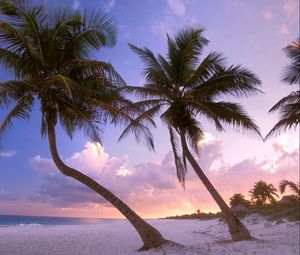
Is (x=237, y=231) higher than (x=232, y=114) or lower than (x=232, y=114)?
lower

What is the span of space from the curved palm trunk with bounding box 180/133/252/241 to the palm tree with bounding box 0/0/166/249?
292cm

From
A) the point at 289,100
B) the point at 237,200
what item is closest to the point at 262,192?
the point at 237,200

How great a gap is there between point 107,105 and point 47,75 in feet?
7.24

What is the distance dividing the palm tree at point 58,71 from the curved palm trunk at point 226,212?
292cm

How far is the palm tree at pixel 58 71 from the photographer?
9.78m

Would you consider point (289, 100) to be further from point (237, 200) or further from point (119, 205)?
point (237, 200)

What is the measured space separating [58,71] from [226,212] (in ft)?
27.0

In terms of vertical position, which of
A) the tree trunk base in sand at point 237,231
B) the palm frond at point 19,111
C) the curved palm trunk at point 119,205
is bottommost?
the tree trunk base in sand at point 237,231

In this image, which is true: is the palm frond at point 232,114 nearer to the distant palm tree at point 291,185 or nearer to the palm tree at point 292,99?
the palm tree at point 292,99

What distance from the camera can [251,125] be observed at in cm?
1251

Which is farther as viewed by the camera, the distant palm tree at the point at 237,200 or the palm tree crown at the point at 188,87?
the distant palm tree at the point at 237,200

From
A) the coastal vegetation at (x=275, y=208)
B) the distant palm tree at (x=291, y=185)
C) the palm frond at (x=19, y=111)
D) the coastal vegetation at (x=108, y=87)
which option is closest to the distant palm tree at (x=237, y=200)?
the coastal vegetation at (x=275, y=208)

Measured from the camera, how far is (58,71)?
1054cm

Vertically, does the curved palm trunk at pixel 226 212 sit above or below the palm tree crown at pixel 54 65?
below
